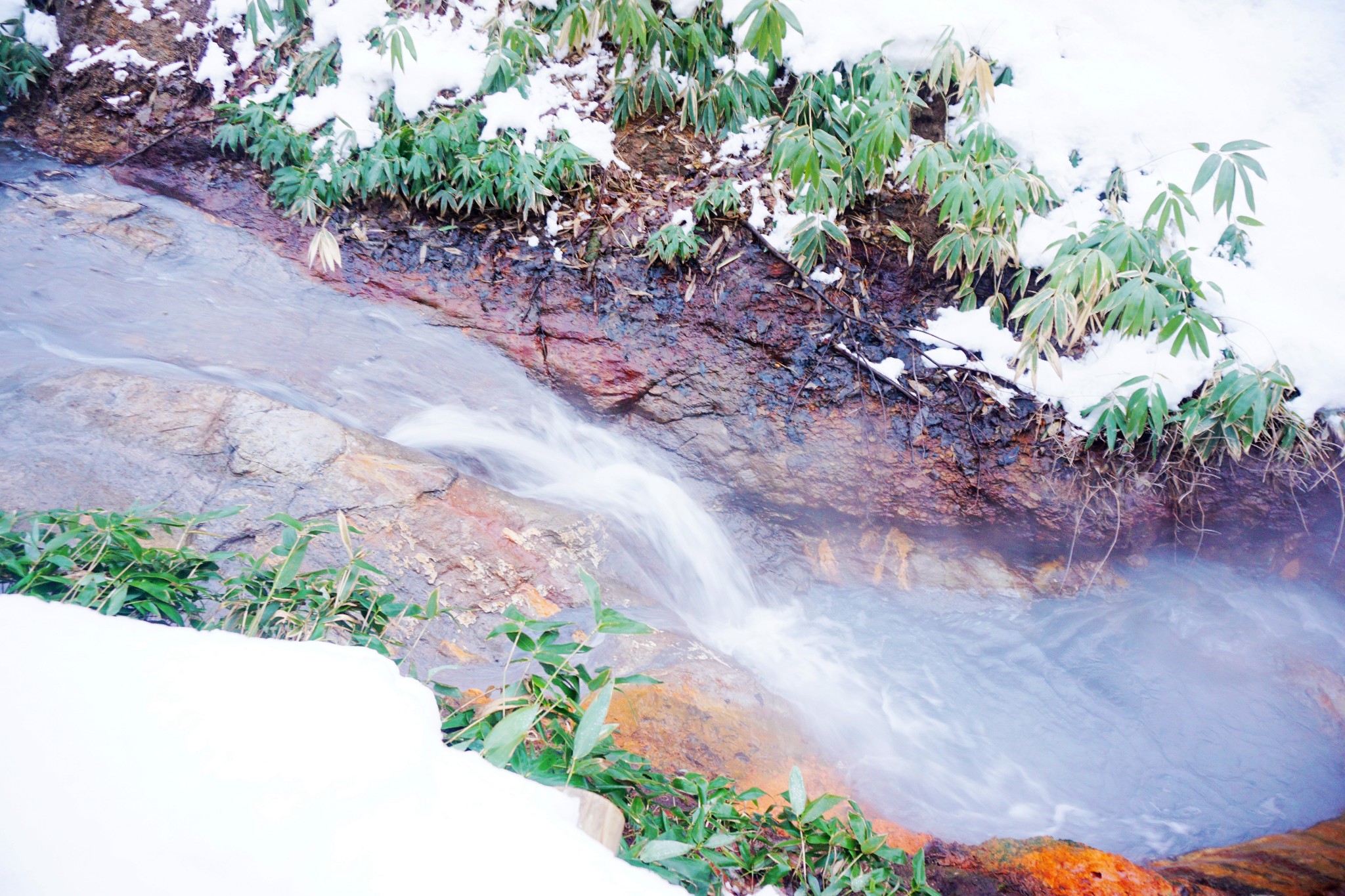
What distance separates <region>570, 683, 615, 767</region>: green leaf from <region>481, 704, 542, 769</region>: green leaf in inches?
3.3

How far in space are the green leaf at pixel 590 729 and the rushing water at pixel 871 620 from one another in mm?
1835

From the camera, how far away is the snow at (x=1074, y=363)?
2.85 metres

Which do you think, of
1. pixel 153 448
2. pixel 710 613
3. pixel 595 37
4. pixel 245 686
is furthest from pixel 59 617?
pixel 595 37

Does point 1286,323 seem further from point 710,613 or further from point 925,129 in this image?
point 710,613

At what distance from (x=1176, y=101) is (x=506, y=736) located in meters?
4.09

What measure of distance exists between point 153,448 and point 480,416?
1297 millimetres

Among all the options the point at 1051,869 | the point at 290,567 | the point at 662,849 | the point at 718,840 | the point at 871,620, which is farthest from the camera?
the point at 871,620

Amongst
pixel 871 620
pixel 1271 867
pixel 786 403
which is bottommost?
pixel 871 620

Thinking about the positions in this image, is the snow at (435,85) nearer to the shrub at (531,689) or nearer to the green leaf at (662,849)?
the shrub at (531,689)

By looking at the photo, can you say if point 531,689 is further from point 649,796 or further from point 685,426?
point 685,426

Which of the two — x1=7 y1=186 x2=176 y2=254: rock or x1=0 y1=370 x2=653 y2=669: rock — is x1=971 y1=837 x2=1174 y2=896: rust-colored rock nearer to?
x1=0 y1=370 x2=653 y2=669: rock

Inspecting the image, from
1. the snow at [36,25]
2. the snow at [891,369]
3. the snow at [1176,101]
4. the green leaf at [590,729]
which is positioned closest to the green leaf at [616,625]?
the green leaf at [590,729]

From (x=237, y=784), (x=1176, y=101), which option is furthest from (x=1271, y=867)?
(x=1176, y=101)

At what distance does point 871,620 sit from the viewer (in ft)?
10.4
